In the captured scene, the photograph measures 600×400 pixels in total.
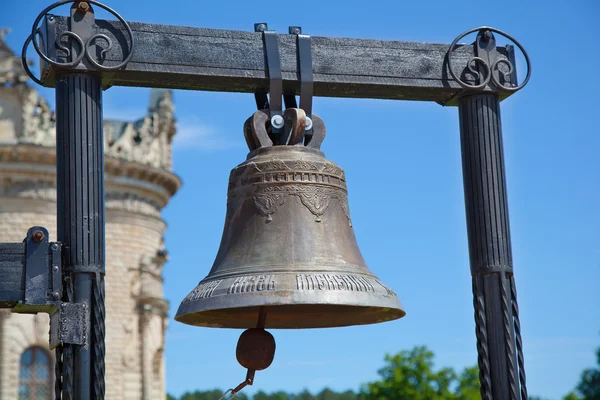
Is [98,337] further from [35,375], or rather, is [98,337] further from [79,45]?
[35,375]

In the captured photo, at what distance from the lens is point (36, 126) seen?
31.7m

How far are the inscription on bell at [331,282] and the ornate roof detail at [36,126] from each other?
26.7 meters

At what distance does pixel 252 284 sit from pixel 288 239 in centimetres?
38

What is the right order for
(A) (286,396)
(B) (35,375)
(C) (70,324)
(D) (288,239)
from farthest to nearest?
(A) (286,396)
(B) (35,375)
(D) (288,239)
(C) (70,324)

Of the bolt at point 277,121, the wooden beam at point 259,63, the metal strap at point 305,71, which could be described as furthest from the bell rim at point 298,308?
the wooden beam at point 259,63

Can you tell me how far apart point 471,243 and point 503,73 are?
3.10 ft

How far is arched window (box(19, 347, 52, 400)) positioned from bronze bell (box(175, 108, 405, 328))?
26.3 metres

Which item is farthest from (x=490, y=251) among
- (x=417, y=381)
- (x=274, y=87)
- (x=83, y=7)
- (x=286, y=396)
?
(x=286, y=396)

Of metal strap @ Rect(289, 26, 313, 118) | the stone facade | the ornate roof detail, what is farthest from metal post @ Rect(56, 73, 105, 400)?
the ornate roof detail

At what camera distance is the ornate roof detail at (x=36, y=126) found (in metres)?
31.7

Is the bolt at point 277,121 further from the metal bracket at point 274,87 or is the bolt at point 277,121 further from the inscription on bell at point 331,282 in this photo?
the inscription on bell at point 331,282

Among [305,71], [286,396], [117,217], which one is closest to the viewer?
[305,71]

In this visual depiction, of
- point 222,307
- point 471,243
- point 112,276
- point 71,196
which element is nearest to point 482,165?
point 471,243

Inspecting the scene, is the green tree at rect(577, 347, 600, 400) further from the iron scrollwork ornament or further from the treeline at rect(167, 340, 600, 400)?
the iron scrollwork ornament
